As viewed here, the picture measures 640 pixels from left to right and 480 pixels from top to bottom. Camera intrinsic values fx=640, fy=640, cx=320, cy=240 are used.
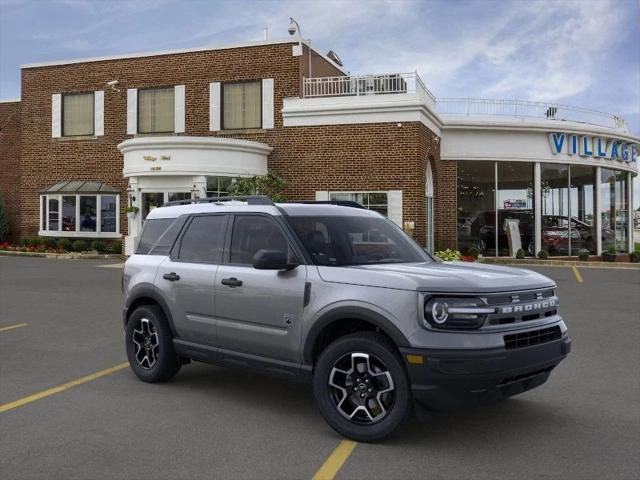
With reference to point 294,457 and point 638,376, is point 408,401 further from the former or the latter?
point 638,376

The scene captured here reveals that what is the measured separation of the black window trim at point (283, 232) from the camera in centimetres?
531

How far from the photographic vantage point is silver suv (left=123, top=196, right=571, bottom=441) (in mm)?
4449

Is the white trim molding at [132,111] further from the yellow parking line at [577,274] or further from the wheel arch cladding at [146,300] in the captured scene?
the wheel arch cladding at [146,300]

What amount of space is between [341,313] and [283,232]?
105 centimetres

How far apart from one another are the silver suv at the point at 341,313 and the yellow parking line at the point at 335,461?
0.09m

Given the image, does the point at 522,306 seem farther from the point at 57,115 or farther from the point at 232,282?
the point at 57,115

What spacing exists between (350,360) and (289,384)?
6.16 ft

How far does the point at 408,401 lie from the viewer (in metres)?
4.49

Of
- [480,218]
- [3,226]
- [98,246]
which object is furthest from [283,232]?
[3,226]

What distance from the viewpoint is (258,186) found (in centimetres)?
2070

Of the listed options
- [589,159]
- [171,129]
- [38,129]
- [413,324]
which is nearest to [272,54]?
[171,129]

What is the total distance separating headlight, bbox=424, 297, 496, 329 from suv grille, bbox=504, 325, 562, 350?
0.27m

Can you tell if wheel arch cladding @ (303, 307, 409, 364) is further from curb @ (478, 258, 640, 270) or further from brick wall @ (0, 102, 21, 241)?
brick wall @ (0, 102, 21, 241)

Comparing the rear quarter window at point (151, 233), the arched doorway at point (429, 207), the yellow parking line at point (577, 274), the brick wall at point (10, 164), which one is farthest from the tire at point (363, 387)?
the brick wall at point (10, 164)
